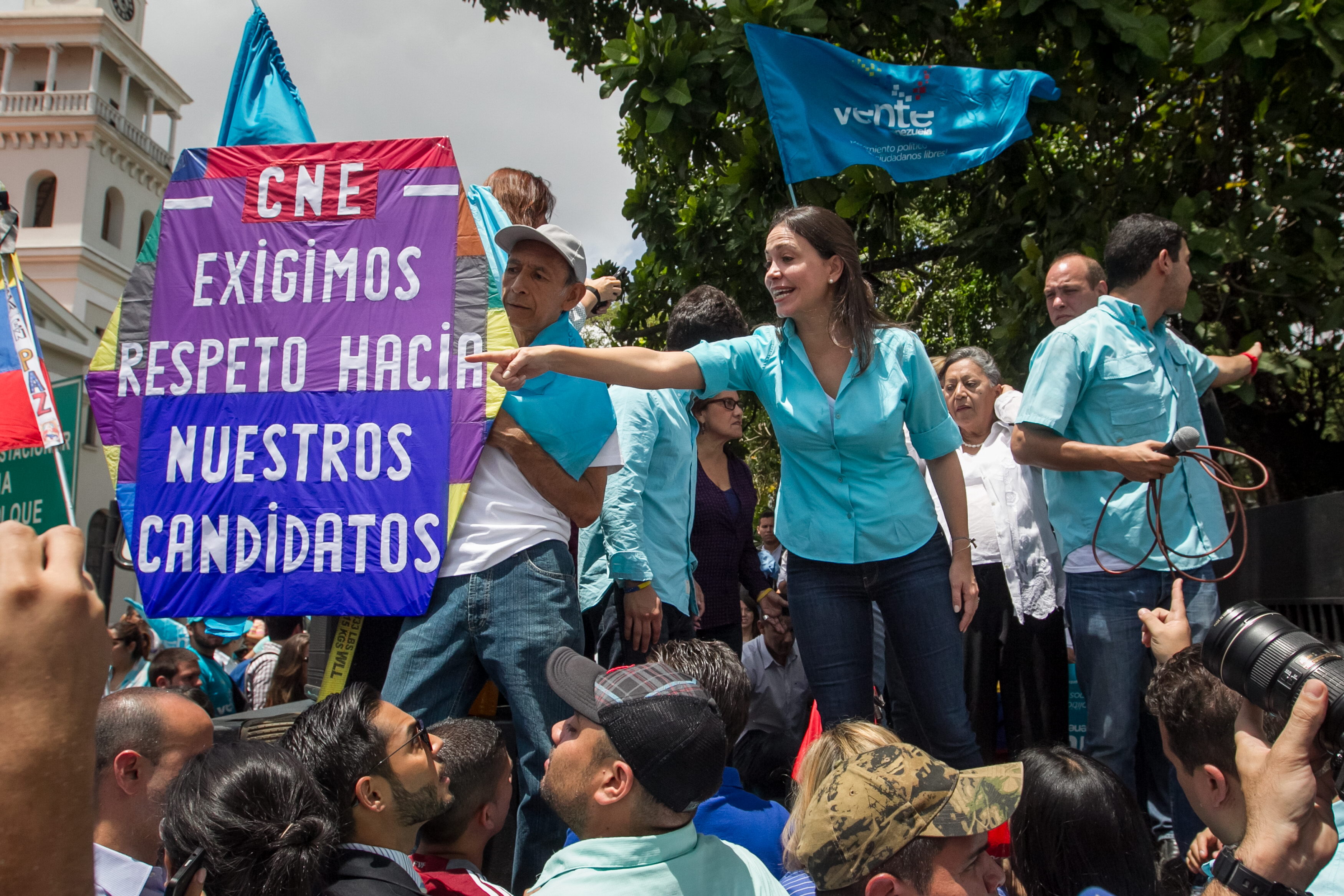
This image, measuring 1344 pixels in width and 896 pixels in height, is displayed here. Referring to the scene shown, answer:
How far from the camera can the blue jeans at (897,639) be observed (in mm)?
2875

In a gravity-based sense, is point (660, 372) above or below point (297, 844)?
above

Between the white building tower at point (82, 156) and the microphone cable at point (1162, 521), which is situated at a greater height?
the white building tower at point (82, 156)

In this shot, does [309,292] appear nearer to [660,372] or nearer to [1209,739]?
[660,372]

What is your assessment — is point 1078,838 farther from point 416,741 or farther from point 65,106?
point 65,106

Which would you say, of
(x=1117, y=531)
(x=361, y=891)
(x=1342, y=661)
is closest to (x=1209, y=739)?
(x=1342, y=661)

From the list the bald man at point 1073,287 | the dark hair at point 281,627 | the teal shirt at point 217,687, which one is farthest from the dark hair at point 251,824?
the dark hair at point 281,627

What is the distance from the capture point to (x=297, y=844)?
207cm

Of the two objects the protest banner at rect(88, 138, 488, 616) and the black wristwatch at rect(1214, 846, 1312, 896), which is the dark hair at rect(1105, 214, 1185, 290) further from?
the black wristwatch at rect(1214, 846, 1312, 896)

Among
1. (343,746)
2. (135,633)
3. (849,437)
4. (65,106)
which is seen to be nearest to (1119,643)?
(849,437)

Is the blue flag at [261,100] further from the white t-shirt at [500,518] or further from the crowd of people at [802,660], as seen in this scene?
the white t-shirt at [500,518]

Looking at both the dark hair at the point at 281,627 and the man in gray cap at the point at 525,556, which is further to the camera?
the dark hair at the point at 281,627

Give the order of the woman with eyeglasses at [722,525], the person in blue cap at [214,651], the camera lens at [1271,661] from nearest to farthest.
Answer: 1. the camera lens at [1271,661]
2. the woman with eyeglasses at [722,525]
3. the person in blue cap at [214,651]

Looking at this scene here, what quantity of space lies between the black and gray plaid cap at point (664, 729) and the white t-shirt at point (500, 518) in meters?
0.57

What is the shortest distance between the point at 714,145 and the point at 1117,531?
4493 millimetres
